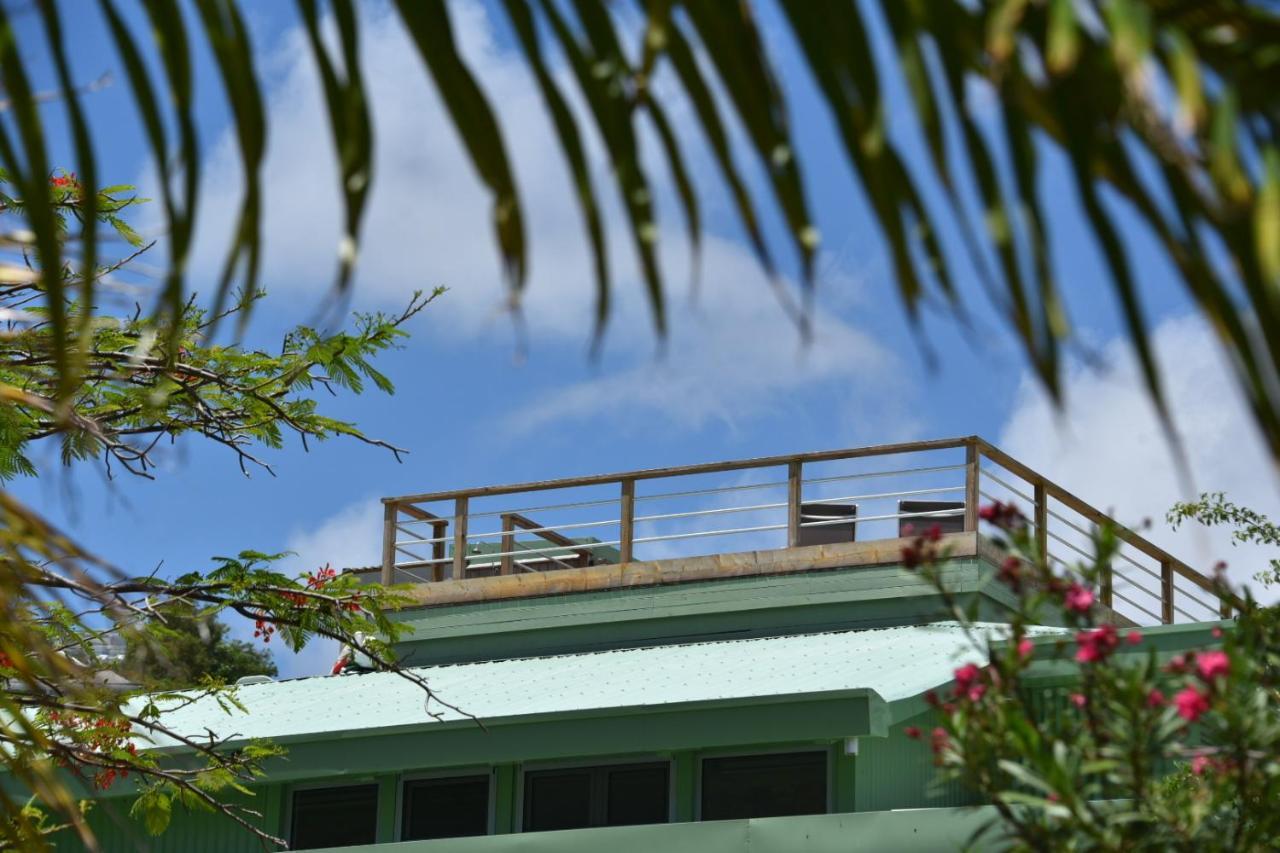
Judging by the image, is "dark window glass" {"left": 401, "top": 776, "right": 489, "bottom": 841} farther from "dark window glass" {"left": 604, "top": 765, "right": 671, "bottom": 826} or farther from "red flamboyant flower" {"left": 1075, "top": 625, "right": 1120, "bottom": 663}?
"red flamboyant flower" {"left": 1075, "top": 625, "right": 1120, "bottom": 663}

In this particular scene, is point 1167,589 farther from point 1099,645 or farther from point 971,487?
point 1099,645

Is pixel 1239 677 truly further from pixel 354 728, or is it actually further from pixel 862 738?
pixel 354 728

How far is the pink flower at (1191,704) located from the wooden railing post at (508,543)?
14.7 m

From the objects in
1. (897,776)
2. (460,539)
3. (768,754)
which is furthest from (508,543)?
(897,776)

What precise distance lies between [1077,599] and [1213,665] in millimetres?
457

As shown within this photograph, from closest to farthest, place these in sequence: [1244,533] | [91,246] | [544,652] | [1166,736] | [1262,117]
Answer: [1262,117], [91,246], [1166,736], [1244,533], [544,652]

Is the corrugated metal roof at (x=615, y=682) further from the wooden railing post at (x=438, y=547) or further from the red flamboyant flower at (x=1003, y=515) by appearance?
the red flamboyant flower at (x=1003, y=515)

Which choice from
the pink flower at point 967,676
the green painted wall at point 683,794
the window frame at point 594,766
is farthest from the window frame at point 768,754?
the pink flower at point 967,676

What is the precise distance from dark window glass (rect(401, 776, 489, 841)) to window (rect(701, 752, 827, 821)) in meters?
2.08

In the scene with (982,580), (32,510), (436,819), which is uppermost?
(982,580)

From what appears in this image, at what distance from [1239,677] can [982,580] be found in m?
11.5

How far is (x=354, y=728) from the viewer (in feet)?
46.9

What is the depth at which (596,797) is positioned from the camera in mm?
14445

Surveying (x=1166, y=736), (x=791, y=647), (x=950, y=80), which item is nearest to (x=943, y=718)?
(x=1166, y=736)
